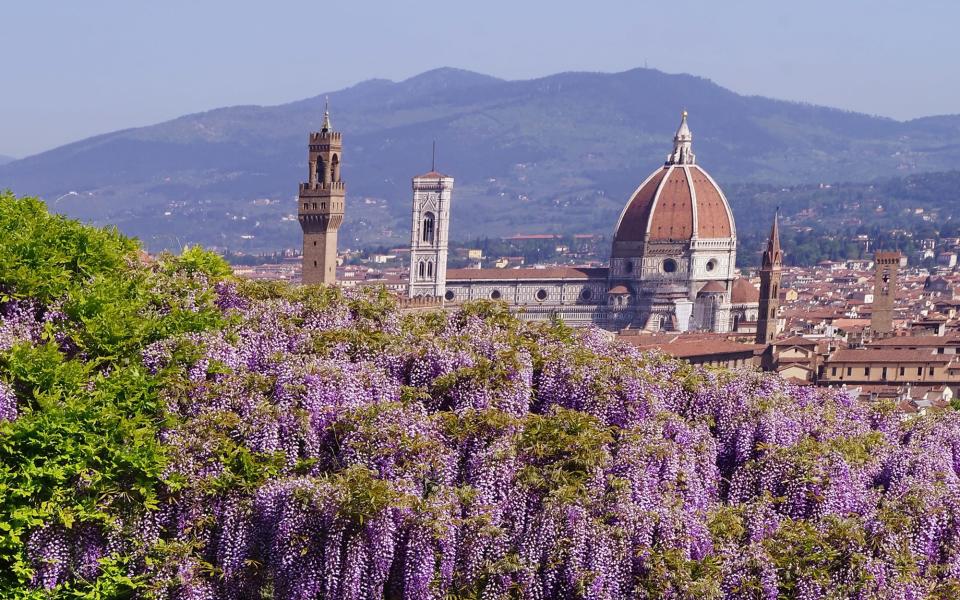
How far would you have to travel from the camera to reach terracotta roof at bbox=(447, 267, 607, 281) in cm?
15075

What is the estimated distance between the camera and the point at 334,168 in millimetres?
74562

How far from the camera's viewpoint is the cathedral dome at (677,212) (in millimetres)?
149250

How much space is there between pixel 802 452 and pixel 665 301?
127m

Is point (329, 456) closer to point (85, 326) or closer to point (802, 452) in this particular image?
point (85, 326)

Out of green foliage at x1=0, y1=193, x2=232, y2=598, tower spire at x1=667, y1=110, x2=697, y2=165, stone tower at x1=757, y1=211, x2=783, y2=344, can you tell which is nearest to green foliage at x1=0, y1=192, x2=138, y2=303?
green foliage at x1=0, y1=193, x2=232, y2=598

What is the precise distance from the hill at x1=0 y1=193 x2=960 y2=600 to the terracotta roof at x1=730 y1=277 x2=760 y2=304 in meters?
124

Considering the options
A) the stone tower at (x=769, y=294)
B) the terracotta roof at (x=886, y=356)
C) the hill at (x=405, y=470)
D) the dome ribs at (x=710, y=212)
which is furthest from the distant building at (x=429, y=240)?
the hill at (x=405, y=470)

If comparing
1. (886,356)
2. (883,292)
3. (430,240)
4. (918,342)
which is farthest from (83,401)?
(430,240)

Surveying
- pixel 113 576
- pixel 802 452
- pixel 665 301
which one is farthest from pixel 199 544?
pixel 665 301

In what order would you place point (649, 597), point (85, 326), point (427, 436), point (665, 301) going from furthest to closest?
point (665, 301), point (85, 326), point (427, 436), point (649, 597)

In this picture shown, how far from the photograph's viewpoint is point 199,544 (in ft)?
51.6

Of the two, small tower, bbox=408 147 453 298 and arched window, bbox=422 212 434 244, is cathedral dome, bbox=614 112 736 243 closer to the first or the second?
small tower, bbox=408 147 453 298

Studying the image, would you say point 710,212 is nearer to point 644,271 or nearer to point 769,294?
point 644,271

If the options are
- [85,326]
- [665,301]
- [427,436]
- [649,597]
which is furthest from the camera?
[665,301]
